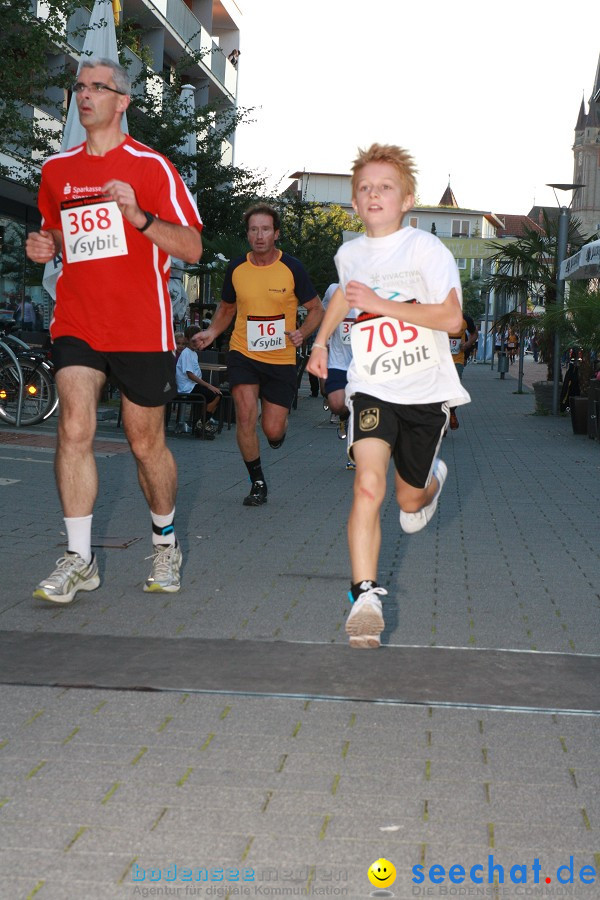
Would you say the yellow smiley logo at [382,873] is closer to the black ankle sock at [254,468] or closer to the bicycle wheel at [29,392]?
the black ankle sock at [254,468]

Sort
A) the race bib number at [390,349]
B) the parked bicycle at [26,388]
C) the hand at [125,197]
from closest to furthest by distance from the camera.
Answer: the race bib number at [390,349]
the hand at [125,197]
the parked bicycle at [26,388]

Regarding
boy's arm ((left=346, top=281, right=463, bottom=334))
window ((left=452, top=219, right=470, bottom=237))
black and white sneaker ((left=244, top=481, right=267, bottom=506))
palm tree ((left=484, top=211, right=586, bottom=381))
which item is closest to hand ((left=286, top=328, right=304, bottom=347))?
black and white sneaker ((left=244, top=481, right=267, bottom=506))

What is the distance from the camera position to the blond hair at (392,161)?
532 cm

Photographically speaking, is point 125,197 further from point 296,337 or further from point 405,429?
point 296,337

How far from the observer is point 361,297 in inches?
197

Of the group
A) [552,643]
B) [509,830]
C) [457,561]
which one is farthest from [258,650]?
[457,561]

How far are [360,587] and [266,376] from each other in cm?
523

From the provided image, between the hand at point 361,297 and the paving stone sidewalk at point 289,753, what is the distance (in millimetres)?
1381

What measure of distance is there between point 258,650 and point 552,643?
1.26 metres

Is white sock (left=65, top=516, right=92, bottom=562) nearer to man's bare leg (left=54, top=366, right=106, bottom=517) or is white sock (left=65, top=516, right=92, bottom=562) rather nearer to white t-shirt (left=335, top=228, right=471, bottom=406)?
man's bare leg (left=54, top=366, right=106, bottom=517)

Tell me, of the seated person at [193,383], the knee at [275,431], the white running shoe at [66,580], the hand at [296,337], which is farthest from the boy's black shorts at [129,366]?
the seated person at [193,383]

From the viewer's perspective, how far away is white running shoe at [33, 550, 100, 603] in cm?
588

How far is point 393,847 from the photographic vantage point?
3076 millimetres

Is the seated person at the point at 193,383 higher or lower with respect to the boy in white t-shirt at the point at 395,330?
lower
